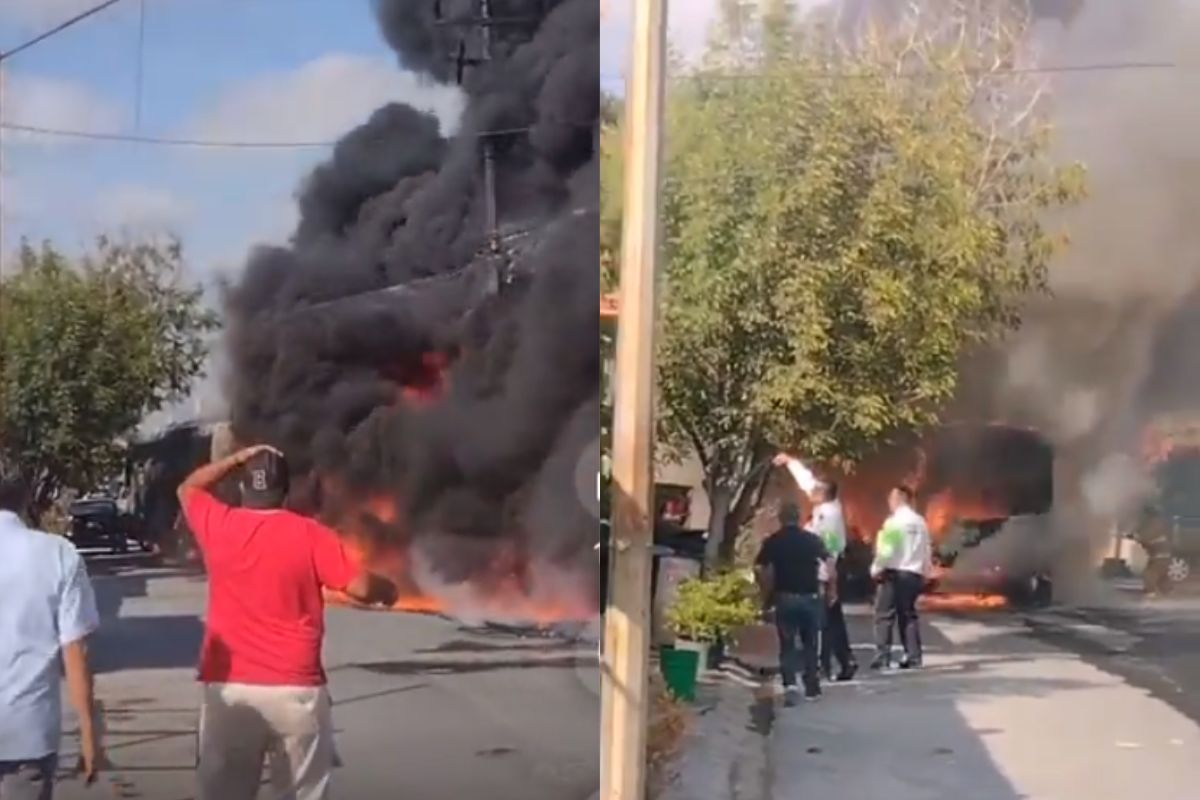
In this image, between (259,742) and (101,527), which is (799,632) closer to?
(259,742)

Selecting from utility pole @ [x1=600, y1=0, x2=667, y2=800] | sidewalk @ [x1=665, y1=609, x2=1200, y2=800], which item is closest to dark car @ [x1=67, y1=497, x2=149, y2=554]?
utility pole @ [x1=600, y1=0, x2=667, y2=800]

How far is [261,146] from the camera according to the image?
4.36 m

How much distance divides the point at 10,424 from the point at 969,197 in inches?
121

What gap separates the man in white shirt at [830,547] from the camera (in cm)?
511

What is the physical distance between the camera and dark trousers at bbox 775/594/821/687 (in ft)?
17.0

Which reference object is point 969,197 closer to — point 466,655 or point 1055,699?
point 1055,699

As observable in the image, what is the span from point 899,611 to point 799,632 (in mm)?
341

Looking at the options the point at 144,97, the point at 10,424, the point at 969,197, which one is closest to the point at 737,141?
the point at 969,197

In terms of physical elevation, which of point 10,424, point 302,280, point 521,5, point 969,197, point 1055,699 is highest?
point 521,5

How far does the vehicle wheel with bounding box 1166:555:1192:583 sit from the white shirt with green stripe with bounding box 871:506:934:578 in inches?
31.4

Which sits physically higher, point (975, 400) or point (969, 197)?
point (969, 197)

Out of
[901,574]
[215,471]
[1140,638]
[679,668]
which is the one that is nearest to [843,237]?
[901,574]

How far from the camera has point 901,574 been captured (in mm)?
5141

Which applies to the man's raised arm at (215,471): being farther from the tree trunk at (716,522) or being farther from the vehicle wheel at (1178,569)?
the vehicle wheel at (1178,569)
